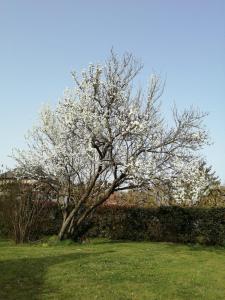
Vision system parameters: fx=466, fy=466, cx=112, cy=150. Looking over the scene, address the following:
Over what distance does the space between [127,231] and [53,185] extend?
452cm

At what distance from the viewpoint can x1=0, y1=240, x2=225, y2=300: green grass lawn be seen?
9305 millimetres

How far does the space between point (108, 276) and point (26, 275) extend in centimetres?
192

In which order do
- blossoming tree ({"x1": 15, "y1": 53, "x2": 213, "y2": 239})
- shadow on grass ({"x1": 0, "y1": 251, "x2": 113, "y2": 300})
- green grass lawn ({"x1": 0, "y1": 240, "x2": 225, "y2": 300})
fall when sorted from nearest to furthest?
shadow on grass ({"x1": 0, "y1": 251, "x2": 113, "y2": 300})
green grass lawn ({"x1": 0, "y1": 240, "x2": 225, "y2": 300})
blossoming tree ({"x1": 15, "y1": 53, "x2": 213, "y2": 239})

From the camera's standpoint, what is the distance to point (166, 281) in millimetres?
10828

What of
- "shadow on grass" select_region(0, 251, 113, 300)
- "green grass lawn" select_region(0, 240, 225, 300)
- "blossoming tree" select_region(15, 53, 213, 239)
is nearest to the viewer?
"shadow on grass" select_region(0, 251, 113, 300)

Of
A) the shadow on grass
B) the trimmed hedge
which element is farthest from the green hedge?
the shadow on grass

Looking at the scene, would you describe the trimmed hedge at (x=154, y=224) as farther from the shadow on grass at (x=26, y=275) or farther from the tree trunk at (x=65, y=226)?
the shadow on grass at (x=26, y=275)

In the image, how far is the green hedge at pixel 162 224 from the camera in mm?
21047

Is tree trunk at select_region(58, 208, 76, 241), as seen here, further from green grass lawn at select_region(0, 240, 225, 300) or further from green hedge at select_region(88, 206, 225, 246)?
green grass lawn at select_region(0, 240, 225, 300)

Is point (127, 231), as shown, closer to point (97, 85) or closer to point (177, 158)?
point (177, 158)

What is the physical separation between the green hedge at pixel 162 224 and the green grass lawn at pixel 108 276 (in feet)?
17.0

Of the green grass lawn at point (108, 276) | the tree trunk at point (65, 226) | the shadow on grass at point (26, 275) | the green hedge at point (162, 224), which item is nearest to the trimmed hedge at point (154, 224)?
the green hedge at point (162, 224)

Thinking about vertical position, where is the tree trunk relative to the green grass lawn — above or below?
above

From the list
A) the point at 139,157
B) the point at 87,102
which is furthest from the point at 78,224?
the point at 87,102
